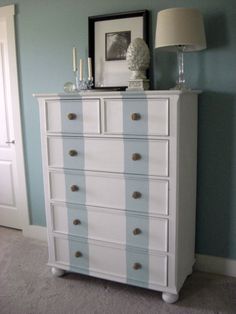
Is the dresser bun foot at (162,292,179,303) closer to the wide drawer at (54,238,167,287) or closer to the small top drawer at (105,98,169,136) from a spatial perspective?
the wide drawer at (54,238,167,287)

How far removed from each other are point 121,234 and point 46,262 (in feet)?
2.90

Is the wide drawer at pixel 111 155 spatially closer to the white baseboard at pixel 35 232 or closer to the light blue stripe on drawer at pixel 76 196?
the light blue stripe on drawer at pixel 76 196

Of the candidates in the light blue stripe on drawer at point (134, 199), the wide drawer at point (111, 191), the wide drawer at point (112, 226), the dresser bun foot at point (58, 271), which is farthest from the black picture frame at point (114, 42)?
the dresser bun foot at point (58, 271)

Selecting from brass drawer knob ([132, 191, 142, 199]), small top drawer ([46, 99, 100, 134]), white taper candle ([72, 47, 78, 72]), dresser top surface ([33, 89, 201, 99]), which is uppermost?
white taper candle ([72, 47, 78, 72])

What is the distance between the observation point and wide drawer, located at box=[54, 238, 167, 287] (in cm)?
221

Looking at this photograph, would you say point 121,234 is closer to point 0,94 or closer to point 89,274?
point 89,274

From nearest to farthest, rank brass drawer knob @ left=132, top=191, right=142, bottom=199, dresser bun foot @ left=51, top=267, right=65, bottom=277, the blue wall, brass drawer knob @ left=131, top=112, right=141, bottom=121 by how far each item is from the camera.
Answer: brass drawer knob @ left=131, top=112, right=141, bottom=121, brass drawer knob @ left=132, top=191, right=142, bottom=199, the blue wall, dresser bun foot @ left=51, top=267, right=65, bottom=277

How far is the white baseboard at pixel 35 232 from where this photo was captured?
3.18 metres

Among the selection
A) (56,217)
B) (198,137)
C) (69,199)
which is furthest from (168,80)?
(56,217)

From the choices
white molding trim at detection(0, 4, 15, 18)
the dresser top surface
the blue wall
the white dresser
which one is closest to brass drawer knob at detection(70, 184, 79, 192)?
the white dresser

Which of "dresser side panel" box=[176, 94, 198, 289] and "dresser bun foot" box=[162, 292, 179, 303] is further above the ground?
"dresser side panel" box=[176, 94, 198, 289]

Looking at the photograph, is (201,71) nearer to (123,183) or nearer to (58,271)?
(123,183)

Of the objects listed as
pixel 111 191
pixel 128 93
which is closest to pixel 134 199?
pixel 111 191

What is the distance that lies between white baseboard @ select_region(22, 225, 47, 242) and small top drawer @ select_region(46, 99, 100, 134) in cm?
125
